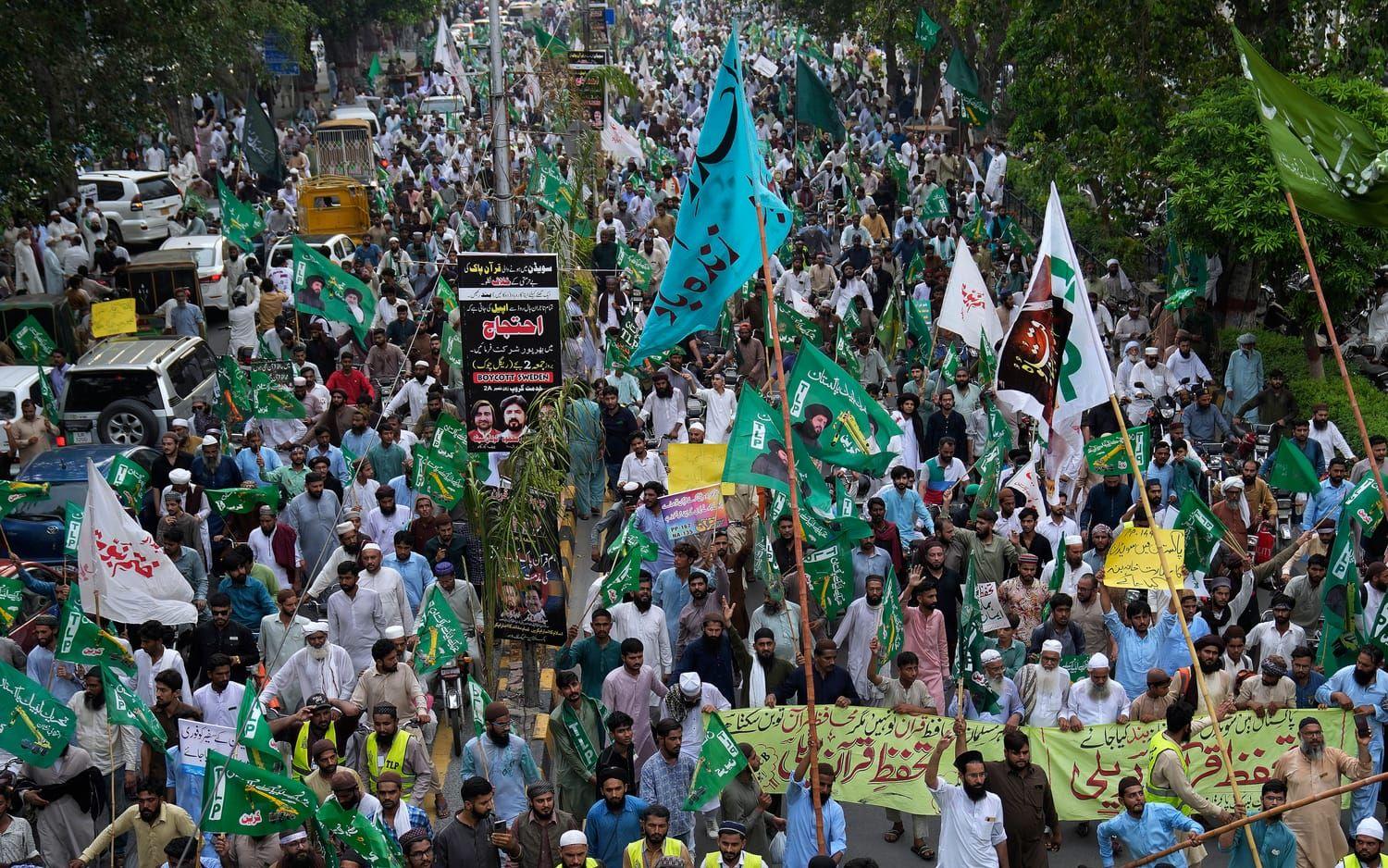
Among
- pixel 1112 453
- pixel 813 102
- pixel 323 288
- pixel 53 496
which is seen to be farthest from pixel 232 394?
pixel 813 102

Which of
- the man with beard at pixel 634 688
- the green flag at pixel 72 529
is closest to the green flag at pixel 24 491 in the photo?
the green flag at pixel 72 529

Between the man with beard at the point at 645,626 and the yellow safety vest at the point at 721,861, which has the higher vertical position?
the man with beard at the point at 645,626

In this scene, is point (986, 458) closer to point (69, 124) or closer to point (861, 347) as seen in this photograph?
point (861, 347)

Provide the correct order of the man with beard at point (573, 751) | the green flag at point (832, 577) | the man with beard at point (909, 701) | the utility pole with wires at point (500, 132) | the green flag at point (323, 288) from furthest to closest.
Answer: the utility pole with wires at point (500, 132)
the green flag at point (323, 288)
the green flag at point (832, 577)
the man with beard at point (909, 701)
the man with beard at point (573, 751)

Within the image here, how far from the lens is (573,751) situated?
401 inches

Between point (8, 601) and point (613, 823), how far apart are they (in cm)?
459

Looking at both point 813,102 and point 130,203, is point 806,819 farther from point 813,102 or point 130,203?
point 813,102

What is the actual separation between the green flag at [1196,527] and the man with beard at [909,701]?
2856mm

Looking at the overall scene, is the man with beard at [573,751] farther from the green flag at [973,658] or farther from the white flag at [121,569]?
the white flag at [121,569]

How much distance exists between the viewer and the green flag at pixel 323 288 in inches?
747

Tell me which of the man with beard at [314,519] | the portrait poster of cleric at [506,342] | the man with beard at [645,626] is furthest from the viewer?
the portrait poster of cleric at [506,342]

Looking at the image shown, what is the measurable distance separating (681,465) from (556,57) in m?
25.1

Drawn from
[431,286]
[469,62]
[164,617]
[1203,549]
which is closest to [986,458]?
[1203,549]

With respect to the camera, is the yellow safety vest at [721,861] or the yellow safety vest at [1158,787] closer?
the yellow safety vest at [721,861]
